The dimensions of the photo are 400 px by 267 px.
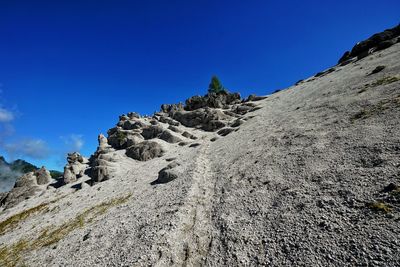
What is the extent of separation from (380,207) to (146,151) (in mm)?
64393

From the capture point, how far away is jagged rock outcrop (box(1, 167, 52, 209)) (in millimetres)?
68225

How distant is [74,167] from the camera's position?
76.4 meters

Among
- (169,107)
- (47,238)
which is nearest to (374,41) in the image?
(169,107)

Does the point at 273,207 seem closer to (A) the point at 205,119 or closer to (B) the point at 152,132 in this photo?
(A) the point at 205,119

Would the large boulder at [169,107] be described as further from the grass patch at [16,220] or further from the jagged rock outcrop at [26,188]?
the grass patch at [16,220]

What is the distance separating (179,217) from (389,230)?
636 inches

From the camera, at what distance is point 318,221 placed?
606 inches

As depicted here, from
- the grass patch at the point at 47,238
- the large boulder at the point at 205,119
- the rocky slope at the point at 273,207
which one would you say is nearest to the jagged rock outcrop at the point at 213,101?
the large boulder at the point at 205,119

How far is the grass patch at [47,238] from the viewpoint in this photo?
28.3 meters

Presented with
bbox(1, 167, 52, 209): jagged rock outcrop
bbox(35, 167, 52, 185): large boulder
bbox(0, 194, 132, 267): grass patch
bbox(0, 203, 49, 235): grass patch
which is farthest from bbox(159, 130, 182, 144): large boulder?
bbox(35, 167, 52, 185): large boulder

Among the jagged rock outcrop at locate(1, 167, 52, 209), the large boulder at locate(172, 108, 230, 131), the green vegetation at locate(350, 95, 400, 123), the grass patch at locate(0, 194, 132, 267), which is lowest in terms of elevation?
the grass patch at locate(0, 194, 132, 267)

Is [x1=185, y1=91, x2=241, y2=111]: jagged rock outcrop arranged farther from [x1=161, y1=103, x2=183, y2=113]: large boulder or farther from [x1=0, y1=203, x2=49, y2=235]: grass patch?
[x1=0, y1=203, x2=49, y2=235]: grass patch

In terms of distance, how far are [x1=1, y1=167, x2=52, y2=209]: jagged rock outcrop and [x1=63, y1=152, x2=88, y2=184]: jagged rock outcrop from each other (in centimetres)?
877

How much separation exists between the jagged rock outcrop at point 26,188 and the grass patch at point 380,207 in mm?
84908
